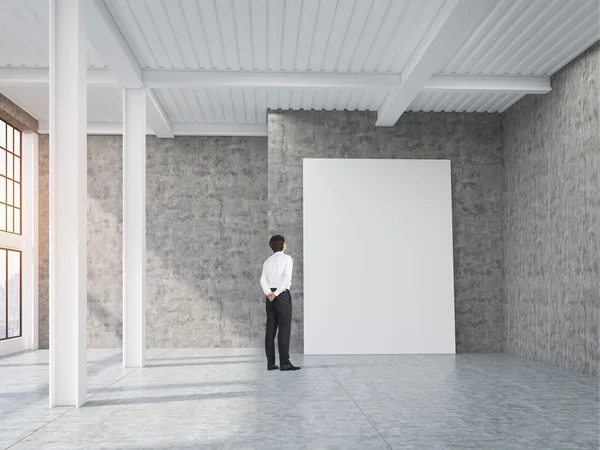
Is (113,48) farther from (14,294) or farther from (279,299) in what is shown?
(14,294)

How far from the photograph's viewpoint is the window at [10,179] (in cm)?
1215

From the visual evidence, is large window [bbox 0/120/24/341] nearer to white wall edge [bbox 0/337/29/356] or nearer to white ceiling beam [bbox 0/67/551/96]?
white wall edge [bbox 0/337/29/356]

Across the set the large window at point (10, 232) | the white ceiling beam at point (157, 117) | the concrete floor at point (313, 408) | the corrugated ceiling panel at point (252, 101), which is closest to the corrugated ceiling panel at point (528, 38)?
the corrugated ceiling panel at point (252, 101)

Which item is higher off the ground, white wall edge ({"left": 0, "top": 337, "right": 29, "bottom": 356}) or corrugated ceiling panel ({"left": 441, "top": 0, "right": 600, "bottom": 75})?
corrugated ceiling panel ({"left": 441, "top": 0, "right": 600, "bottom": 75})

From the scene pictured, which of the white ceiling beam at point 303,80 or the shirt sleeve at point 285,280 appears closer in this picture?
the shirt sleeve at point 285,280

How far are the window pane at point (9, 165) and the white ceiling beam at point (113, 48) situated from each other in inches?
121

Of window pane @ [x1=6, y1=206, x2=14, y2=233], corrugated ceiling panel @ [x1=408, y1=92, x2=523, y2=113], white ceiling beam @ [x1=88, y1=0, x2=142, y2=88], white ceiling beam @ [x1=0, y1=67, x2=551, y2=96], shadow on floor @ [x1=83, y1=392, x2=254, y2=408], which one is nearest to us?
shadow on floor @ [x1=83, y1=392, x2=254, y2=408]

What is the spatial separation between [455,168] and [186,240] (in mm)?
5170

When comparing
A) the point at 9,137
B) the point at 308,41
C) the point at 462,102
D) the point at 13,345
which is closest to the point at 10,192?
the point at 9,137

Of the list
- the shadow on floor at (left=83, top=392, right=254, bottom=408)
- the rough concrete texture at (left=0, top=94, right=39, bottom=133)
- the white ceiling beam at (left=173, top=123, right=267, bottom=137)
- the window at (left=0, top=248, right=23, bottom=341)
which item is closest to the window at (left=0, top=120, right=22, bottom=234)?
the rough concrete texture at (left=0, top=94, right=39, bottom=133)

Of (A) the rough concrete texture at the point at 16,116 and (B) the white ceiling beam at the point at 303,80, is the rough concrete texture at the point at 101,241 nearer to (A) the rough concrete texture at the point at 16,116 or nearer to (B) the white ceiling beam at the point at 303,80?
(A) the rough concrete texture at the point at 16,116

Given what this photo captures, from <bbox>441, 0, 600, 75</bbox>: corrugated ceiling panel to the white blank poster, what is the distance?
8.07ft

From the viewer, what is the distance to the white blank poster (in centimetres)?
1155

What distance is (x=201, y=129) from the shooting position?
43.3ft
